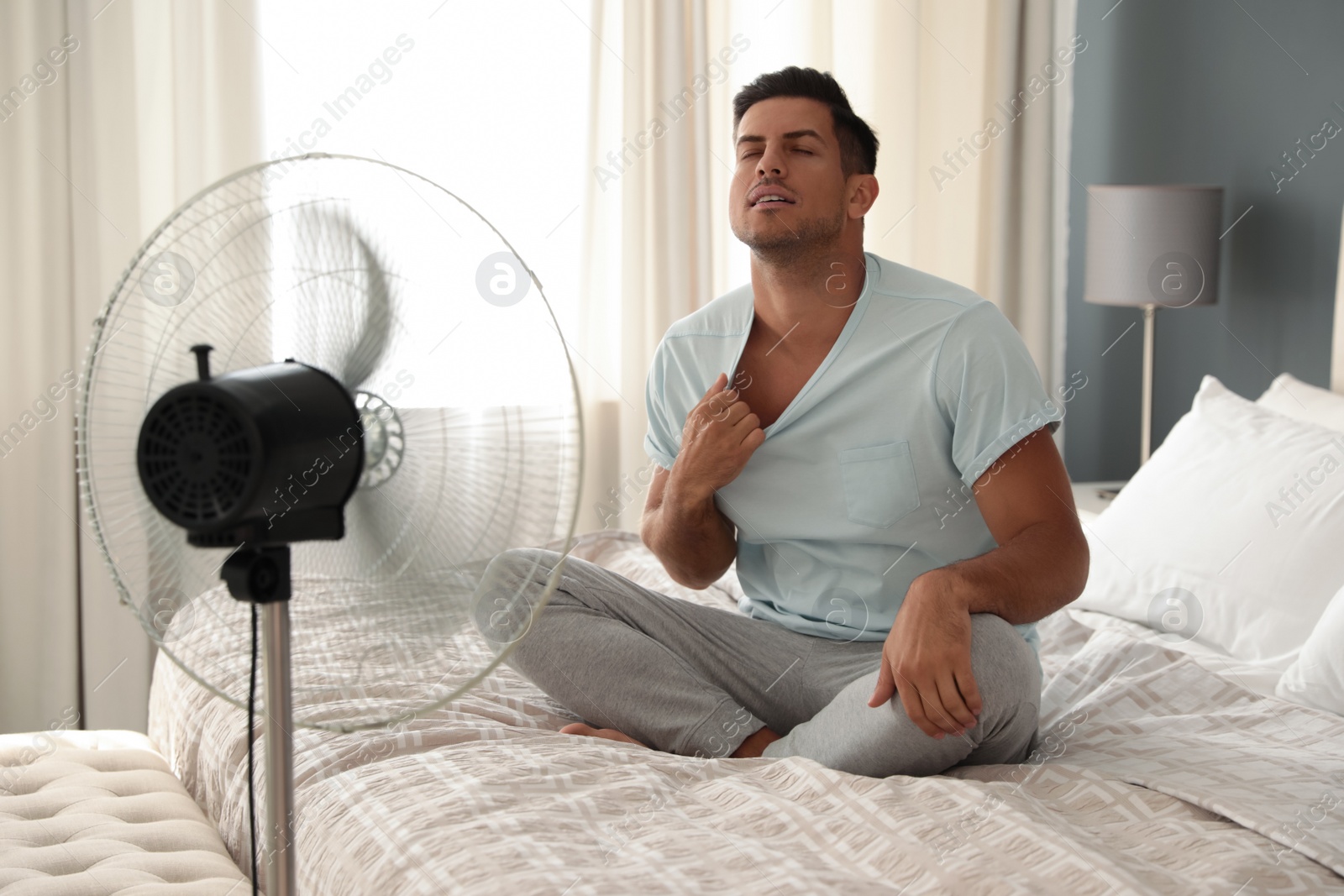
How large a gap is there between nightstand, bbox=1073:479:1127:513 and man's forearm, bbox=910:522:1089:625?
45.6 inches

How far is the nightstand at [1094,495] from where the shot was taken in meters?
2.47

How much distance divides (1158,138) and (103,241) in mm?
2492

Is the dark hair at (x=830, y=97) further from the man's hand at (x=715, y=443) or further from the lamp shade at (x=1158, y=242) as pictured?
the lamp shade at (x=1158, y=242)

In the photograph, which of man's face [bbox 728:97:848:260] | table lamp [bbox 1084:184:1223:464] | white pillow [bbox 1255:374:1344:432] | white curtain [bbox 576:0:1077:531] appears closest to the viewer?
man's face [bbox 728:97:848:260]

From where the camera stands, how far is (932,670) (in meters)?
1.14

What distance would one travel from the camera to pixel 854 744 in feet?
3.96

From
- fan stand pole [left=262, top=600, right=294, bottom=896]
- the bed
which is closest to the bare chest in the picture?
the bed

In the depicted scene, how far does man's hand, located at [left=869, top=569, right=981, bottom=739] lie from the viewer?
3.73 feet

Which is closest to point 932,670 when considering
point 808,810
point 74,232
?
point 808,810

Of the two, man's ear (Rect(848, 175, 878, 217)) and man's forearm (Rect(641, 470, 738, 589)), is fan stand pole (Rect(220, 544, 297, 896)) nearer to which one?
man's forearm (Rect(641, 470, 738, 589))

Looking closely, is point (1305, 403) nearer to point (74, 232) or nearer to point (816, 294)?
point (816, 294)

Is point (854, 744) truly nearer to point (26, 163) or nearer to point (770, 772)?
point (770, 772)

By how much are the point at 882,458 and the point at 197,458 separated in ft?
3.23

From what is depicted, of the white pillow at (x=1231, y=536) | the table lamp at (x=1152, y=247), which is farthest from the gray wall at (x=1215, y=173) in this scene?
the white pillow at (x=1231, y=536)
